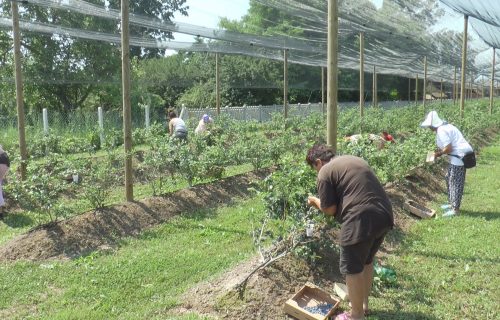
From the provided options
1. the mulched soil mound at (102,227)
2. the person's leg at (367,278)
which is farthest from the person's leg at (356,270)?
the mulched soil mound at (102,227)

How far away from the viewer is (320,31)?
13602 mm

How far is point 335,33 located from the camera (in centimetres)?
544

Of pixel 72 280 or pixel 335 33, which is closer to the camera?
pixel 72 280

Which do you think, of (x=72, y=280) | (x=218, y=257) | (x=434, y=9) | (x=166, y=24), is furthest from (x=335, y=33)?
(x=434, y=9)

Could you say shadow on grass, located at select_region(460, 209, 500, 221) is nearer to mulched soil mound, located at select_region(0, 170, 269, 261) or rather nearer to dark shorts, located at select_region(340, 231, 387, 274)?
mulched soil mound, located at select_region(0, 170, 269, 261)

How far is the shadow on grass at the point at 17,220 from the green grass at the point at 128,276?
180 centimetres

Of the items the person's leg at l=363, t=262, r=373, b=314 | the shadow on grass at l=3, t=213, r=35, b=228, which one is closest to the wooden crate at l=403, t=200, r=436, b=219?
the person's leg at l=363, t=262, r=373, b=314

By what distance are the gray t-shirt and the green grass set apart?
1459mm

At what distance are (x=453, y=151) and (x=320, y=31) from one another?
7.38 metres

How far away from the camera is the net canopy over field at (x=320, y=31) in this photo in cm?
1105

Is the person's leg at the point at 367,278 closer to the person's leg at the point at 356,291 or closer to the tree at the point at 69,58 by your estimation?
the person's leg at the point at 356,291

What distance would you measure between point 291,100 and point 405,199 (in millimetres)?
28248

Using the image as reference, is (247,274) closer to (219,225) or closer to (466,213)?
(219,225)

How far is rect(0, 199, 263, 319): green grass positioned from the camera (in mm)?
4305
